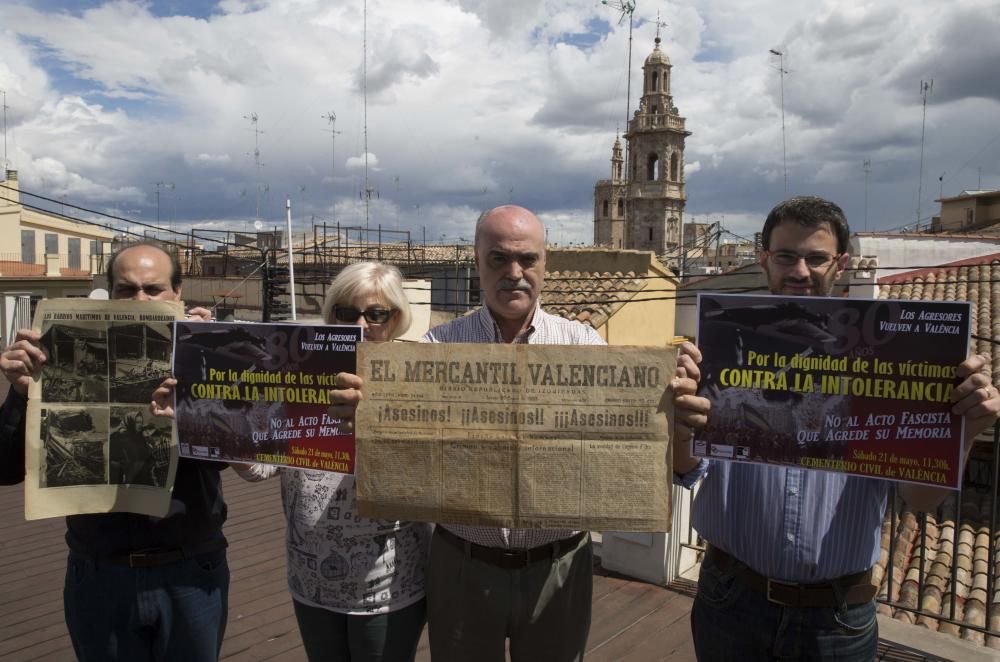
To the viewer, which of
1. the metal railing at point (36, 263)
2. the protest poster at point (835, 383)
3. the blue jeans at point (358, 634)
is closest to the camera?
the protest poster at point (835, 383)

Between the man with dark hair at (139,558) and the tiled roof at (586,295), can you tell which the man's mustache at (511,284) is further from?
the tiled roof at (586,295)

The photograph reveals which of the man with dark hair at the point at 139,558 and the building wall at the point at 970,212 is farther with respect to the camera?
the building wall at the point at 970,212

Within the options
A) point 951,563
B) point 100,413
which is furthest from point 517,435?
point 951,563

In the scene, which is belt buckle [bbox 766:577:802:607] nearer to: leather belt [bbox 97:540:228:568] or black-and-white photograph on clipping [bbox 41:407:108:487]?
leather belt [bbox 97:540:228:568]

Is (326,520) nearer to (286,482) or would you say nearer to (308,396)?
(286,482)

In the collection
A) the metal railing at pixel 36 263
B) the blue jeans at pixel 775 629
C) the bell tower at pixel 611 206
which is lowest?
the blue jeans at pixel 775 629

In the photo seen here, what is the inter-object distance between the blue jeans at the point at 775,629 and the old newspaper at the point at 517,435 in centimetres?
53

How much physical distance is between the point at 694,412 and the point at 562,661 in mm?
1086

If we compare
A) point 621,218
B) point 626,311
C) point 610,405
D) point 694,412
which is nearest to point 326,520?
point 610,405

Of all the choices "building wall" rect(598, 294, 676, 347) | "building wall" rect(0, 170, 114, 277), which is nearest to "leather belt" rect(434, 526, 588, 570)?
"building wall" rect(598, 294, 676, 347)

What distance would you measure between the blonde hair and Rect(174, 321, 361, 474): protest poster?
0.36 metres

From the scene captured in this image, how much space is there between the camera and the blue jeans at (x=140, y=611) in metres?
2.18

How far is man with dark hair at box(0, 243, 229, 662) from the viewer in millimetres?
2184

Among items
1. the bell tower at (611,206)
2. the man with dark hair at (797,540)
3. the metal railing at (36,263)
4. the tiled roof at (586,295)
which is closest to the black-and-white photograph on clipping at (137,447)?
the man with dark hair at (797,540)
